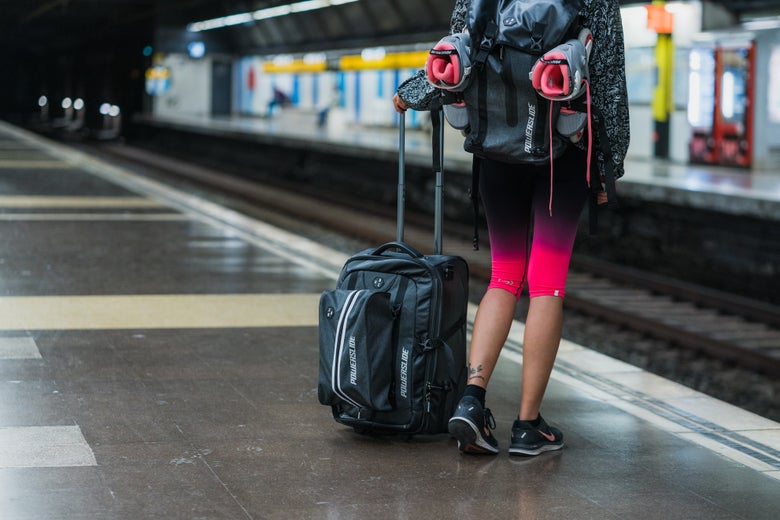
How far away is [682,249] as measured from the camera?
1258 cm

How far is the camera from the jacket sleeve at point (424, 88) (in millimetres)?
3965

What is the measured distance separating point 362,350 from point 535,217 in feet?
2.21

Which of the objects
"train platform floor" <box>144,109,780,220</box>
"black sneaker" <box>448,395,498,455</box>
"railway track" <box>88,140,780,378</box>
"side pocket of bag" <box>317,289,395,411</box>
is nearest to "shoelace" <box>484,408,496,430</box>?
"black sneaker" <box>448,395,498,455</box>

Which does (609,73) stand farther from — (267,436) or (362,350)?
(267,436)

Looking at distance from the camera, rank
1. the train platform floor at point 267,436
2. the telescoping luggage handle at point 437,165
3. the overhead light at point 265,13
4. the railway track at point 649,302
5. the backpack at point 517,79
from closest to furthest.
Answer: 1. the train platform floor at point 267,436
2. the backpack at point 517,79
3. the telescoping luggage handle at point 437,165
4. the railway track at point 649,302
5. the overhead light at point 265,13

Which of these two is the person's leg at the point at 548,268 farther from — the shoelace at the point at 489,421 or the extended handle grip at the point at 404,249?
the extended handle grip at the point at 404,249

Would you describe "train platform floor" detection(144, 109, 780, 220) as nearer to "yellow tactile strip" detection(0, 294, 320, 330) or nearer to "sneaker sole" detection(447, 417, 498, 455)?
"yellow tactile strip" detection(0, 294, 320, 330)

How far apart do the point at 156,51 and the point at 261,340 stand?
38.2 meters

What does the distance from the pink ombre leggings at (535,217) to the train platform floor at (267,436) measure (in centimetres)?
52

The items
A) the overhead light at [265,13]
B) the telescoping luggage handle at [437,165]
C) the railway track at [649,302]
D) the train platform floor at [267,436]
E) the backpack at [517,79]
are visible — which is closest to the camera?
the train platform floor at [267,436]

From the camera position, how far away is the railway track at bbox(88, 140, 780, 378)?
7771 mm

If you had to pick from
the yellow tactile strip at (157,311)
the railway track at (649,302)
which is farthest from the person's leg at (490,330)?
the railway track at (649,302)

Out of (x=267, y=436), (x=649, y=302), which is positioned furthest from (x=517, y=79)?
(x=649, y=302)

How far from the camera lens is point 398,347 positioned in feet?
12.8
